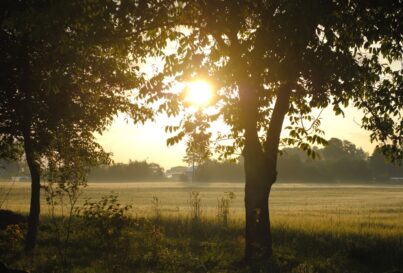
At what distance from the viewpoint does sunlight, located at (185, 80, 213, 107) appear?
13617mm

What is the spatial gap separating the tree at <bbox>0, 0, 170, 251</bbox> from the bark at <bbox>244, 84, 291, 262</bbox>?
11.6 feet

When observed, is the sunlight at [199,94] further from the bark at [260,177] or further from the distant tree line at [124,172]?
the distant tree line at [124,172]

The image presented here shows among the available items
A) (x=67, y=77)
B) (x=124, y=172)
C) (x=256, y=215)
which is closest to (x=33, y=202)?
(x=67, y=77)

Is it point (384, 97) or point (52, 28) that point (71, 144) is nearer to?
point (52, 28)

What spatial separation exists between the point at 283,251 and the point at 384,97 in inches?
248

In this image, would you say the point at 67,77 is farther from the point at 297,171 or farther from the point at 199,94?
the point at 297,171

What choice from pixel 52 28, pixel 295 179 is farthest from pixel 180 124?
pixel 295 179

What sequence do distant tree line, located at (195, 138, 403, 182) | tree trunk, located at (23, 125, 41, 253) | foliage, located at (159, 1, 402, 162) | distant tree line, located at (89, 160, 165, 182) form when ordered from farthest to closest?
distant tree line, located at (89, 160, 165, 182) < distant tree line, located at (195, 138, 403, 182) < tree trunk, located at (23, 125, 41, 253) < foliage, located at (159, 1, 402, 162)

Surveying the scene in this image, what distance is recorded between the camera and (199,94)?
46.6ft

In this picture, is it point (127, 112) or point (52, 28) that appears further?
point (127, 112)

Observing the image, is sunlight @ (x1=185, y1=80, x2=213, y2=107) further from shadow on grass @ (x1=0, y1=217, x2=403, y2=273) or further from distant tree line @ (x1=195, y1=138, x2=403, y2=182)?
distant tree line @ (x1=195, y1=138, x2=403, y2=182)

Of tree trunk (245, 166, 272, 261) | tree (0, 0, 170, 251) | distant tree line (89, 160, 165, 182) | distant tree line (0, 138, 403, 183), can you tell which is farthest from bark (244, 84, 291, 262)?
distant tree line (89, 160, 165, 182)

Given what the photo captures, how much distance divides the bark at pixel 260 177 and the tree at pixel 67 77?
355cm

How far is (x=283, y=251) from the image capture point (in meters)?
16.6
